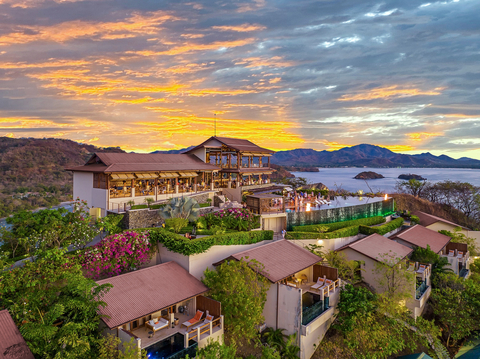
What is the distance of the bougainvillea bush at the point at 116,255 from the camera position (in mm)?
13727

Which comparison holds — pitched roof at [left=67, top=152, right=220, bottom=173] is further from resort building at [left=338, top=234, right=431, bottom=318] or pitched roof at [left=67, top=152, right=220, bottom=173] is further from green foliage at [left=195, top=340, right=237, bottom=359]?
resort building at [left=338, top=234, right=431, bottom=318]

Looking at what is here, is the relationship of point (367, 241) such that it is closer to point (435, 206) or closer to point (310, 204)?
point (310, 204)

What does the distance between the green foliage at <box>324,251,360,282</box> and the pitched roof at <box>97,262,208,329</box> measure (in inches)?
384

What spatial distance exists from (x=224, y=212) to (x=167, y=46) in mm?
15392

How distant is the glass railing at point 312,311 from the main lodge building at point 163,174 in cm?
1427

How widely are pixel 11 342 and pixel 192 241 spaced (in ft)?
26.8

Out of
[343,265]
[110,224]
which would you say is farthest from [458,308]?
[110,224]

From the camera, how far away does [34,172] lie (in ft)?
175

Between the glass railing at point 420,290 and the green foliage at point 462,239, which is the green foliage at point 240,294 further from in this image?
the green foliage at point 462,239

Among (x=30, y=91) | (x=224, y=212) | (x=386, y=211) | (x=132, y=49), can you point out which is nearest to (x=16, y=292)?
(x=224, y=212)

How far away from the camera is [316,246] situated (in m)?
21.4

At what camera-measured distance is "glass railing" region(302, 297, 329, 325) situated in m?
14.4

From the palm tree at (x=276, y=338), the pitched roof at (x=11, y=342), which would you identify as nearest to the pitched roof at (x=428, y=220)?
the palm tree at (x=276, y=338)

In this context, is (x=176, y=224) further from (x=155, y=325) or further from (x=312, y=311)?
(x=312, y=311)
